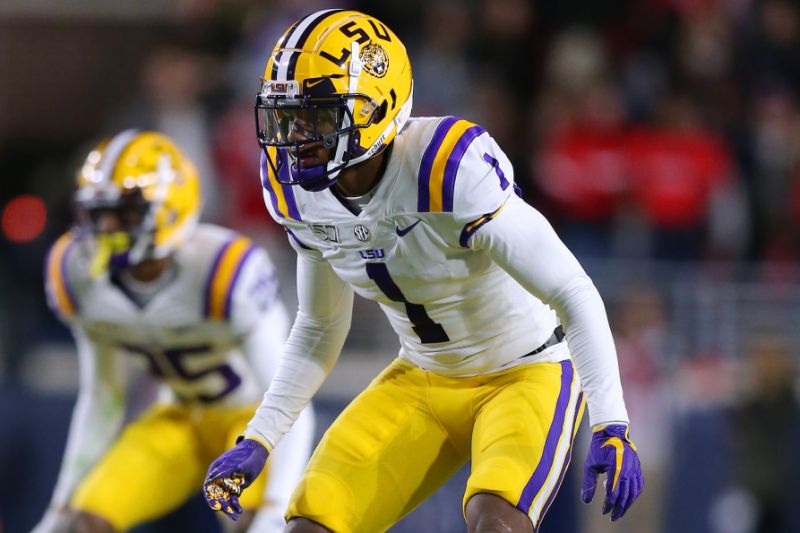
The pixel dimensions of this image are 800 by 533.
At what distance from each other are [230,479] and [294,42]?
1.10 metres

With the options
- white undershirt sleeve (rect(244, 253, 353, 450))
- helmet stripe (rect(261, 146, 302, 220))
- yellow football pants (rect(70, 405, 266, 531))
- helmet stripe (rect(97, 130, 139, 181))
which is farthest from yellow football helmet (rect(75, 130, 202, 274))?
helmet stripe (rect(261, 146, 302, 220))

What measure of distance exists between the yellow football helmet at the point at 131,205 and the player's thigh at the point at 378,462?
1291 millimetres

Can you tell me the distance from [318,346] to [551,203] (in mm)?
3917

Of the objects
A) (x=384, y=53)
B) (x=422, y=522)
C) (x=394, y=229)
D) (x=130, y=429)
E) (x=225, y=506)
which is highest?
(x=384, y=53)

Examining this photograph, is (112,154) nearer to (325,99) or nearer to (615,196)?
(325,99)

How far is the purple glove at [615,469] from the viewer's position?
300 centimetres

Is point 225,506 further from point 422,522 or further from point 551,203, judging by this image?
point 551,203

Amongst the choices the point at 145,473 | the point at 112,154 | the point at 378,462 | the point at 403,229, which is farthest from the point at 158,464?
the point at 403,229

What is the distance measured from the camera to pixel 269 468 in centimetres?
425

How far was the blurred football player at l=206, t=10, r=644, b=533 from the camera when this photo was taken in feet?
10.4

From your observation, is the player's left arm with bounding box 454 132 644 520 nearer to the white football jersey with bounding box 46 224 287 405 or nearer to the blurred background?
the white football jersey with bounding box 46 224 287 405

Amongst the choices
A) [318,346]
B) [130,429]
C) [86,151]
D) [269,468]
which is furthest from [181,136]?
[318,346]

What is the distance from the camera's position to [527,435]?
10.7 ft

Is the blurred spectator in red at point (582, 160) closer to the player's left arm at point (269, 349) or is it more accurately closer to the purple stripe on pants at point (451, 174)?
the player's left arm at point (269, 349)
